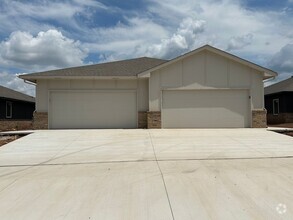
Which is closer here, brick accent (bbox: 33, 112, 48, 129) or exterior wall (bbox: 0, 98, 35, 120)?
brick accent (bbox: 33, 112, 48, 129)

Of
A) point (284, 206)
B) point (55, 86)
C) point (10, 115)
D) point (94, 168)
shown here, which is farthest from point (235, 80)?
point (10, 115)

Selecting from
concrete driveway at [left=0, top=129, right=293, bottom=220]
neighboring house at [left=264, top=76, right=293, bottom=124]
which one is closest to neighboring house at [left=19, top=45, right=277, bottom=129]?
concrete driveway at [left=0, top=129, right=293, bottom=220]

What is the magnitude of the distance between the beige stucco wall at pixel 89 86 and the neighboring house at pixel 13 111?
285 cm

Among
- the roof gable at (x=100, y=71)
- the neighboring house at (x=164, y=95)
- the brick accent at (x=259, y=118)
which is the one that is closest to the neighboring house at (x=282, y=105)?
the brick accent at (x=259, y=118)

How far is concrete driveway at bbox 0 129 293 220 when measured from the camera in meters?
4.58

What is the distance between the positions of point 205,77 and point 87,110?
704 cm

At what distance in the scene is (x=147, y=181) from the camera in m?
6.17

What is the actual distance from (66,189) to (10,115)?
2066 centimetres

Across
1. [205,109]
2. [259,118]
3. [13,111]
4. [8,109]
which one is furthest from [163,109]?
[13,111]

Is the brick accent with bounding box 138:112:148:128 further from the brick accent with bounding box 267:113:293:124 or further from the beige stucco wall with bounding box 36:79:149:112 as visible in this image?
the brick accent with bounding box 267:113:293:124

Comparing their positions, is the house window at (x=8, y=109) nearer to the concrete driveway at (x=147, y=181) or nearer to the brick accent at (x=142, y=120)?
the brick accent at (x=142, y=120)

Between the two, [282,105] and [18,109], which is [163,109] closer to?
[282,105]

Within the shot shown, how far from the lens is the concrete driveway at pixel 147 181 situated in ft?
15.0

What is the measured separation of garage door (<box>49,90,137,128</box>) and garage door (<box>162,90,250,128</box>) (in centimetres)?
223
